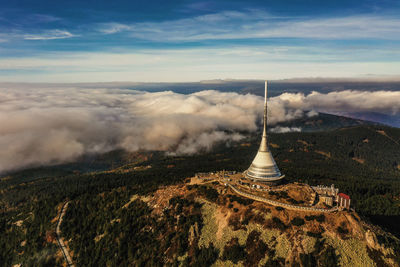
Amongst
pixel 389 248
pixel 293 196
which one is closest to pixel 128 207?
pixel 293 196

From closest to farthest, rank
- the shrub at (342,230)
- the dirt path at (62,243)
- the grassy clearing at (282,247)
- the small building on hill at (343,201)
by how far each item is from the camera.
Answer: the grassy clearing at (282,247)
the shrub at (342,230)
the small building on hill at (343,201)
the dirt path at (62,243)

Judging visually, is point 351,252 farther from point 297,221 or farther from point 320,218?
point 297,221

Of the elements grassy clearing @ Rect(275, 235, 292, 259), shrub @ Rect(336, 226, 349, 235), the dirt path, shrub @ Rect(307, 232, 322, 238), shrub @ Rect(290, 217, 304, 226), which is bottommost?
the dirt path

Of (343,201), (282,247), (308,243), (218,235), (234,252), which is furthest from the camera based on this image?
(343,201)

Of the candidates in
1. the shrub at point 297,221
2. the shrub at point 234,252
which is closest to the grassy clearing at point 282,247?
the shrub at point 297,221

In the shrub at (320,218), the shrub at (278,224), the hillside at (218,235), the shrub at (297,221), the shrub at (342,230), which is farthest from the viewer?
the shrub at (278,224)

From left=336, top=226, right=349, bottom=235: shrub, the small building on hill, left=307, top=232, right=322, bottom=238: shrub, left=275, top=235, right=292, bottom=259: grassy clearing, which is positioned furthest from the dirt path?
the small building on hill

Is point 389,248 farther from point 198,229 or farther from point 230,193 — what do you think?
point 198,229

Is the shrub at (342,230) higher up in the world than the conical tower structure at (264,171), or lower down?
lower down

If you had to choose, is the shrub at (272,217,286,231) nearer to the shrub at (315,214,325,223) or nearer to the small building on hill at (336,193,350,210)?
the shrub at (315,214,325,223)

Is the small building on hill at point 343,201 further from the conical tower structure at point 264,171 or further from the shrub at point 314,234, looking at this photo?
the conical tower structure at point 264,171

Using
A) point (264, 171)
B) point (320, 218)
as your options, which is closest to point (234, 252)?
point (320, 218)
